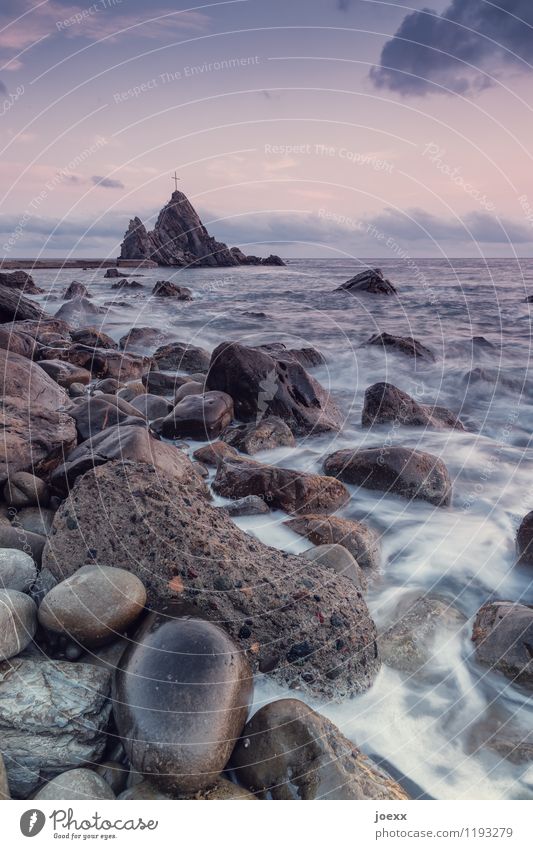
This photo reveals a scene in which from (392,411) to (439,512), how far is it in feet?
8.36

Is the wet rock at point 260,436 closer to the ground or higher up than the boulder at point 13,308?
closer to the ground

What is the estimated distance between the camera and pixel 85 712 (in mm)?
2482

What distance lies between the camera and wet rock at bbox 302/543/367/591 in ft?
12.6

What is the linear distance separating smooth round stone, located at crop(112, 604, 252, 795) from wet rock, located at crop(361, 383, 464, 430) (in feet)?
18.5

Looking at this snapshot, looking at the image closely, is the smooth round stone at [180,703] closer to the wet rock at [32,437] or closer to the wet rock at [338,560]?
the wet rock at [338,560]

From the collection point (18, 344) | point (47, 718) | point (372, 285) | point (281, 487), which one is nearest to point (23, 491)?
point (47, 718)

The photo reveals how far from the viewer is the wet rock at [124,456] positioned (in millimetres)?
4105

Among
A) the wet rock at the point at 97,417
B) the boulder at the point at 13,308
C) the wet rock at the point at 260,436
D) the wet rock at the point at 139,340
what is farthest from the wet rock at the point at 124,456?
the boulder at the point at 13,308

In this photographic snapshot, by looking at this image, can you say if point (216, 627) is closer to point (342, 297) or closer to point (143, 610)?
point (143, 610)

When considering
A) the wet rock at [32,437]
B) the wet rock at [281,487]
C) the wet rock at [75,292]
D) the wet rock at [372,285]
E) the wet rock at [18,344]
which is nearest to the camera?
the wet rock at [32,437]

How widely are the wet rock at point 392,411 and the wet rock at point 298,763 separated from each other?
5690 millimetres

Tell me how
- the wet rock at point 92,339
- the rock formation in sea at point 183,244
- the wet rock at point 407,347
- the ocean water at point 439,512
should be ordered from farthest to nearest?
1. the rock formation in sea at point 183,244
2. the wet rock at point 92,339
3. the wet rock at point 407,347
4. the ocean water at point 439,512
